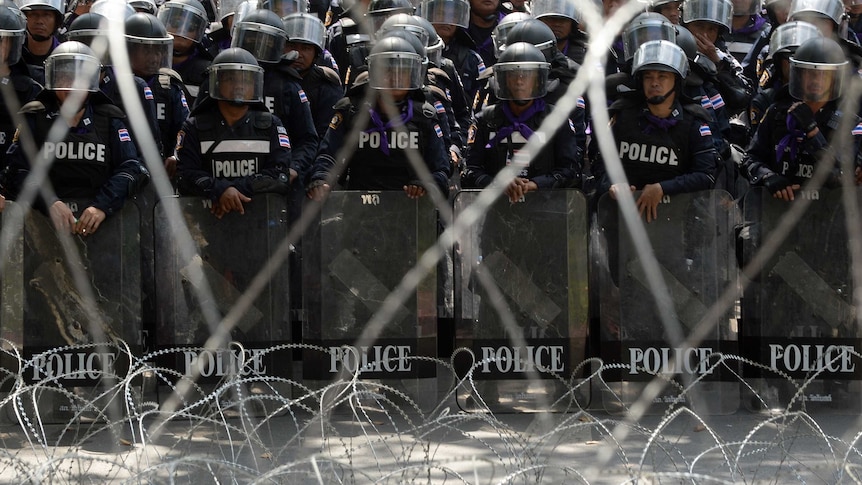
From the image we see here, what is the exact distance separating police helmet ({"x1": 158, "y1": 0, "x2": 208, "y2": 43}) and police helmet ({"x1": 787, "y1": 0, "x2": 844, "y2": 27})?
4.18 metres

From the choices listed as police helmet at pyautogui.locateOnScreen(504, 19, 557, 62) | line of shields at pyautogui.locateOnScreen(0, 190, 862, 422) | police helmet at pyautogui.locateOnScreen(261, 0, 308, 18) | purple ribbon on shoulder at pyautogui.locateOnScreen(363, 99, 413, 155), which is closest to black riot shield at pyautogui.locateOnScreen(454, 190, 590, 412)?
line of shields at pyautogui.locateOnScreen(0, 190, 862, 422)

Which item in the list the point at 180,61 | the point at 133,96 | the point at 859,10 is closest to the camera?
the point at 133,96

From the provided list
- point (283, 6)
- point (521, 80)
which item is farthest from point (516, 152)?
point (283, 6)

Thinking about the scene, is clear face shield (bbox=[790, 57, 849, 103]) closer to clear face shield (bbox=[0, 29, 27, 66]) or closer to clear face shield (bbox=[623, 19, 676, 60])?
clear face shield (bbox=[623, 19, 676, 60])

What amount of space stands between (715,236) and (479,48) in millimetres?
3616

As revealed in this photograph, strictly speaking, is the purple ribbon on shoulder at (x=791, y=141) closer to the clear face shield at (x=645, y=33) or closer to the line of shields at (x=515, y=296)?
the line of shields at (x=515, y=296)

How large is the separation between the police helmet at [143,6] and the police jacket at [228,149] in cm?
236

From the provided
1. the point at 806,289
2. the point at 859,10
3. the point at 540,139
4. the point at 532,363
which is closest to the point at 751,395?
the point at 806,289

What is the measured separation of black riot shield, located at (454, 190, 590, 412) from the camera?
795 cm

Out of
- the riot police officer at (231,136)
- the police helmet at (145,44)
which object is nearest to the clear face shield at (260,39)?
the police helmet at (145,44)

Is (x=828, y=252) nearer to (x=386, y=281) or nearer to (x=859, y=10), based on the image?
(x=386, y=281)

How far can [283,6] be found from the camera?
34.3ft

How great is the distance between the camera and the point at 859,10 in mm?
10773

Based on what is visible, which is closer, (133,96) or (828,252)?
(828,252)
